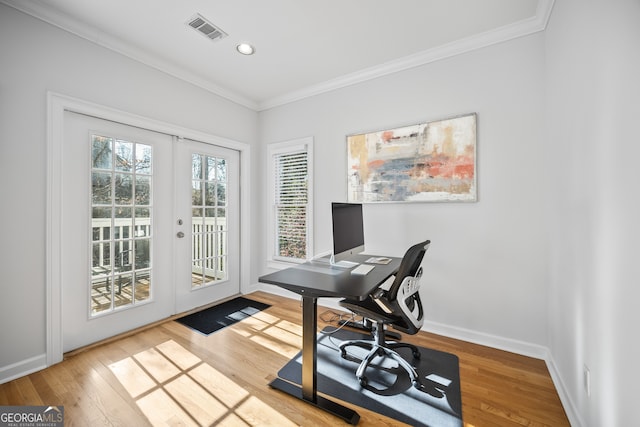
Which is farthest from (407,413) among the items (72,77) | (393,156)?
(72,77)

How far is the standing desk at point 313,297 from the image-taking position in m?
1.60

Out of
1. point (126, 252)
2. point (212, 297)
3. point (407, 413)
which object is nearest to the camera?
point (407, 413)

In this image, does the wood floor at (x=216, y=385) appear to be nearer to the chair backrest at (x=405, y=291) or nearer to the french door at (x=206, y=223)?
the chair backrest at (x=405, y=291)

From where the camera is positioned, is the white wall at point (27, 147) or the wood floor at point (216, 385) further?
the white wall at point (27, 147)

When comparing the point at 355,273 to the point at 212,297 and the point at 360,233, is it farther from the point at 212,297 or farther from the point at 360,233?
the point at 212,297

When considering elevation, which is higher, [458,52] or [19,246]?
[458,52]

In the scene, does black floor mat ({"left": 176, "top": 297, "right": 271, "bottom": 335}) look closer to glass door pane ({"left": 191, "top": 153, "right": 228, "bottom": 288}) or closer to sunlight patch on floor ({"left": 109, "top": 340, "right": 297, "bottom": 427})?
glass door pane ({"left": 191, "top": 153, "right": 228, "bottom": 288})

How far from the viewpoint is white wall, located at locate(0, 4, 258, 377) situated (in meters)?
1.95

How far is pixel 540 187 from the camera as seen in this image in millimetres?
2232

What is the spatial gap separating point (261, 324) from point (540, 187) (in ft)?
9.57

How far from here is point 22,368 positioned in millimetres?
1989

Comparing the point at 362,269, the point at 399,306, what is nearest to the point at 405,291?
the point at 399,306

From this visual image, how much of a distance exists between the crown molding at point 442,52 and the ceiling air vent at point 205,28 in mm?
1297

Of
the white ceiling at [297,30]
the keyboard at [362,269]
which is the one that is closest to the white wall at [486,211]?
the white ceiling at [297,30]
